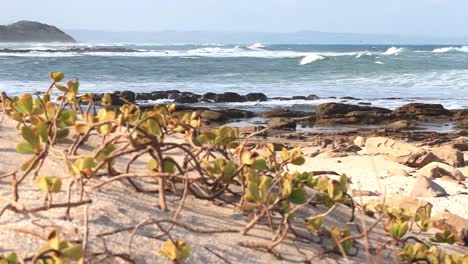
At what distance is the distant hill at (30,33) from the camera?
313 feet

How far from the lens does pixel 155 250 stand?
4.90 feet

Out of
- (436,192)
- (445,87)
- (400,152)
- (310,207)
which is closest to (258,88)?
(445,87)

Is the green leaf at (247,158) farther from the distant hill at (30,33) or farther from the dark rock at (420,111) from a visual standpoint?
the distant hill at (30,33)

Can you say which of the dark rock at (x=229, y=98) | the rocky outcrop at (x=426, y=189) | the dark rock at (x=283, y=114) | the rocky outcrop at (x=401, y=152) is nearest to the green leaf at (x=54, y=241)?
the rocky outcrop at (x=426, y=189)

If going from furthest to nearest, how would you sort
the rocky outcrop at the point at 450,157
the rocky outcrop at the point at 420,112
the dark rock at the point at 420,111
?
the dark rock at the point at 420,111 → the rocky outcrop at the point at 420,112 → the rocky outcrop at the point at 450,157

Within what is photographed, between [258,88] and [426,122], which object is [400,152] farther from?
[258,88]

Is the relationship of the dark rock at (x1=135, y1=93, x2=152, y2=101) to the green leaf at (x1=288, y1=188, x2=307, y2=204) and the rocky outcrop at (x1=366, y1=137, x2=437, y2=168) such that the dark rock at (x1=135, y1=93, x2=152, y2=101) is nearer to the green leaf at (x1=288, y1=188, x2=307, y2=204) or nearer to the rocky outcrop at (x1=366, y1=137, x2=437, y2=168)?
the rocky outcrop at (x1=366, y1=137, x2=437, y2=168)

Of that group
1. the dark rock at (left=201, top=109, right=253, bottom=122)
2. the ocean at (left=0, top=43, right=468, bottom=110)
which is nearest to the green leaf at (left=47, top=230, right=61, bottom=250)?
the dark rock at (left=201, top=109, right=253, bottom=122)

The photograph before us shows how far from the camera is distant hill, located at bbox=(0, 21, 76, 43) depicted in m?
95.3

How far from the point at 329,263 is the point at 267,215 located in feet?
0.73

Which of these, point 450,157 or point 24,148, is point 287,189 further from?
point 450,157

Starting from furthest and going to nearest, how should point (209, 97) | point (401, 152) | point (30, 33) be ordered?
point (30, 33) → point (209, 97) → point (401, 152)

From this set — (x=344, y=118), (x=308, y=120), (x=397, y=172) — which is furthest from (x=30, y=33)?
(x=397, y=172)

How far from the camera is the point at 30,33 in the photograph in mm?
101625
